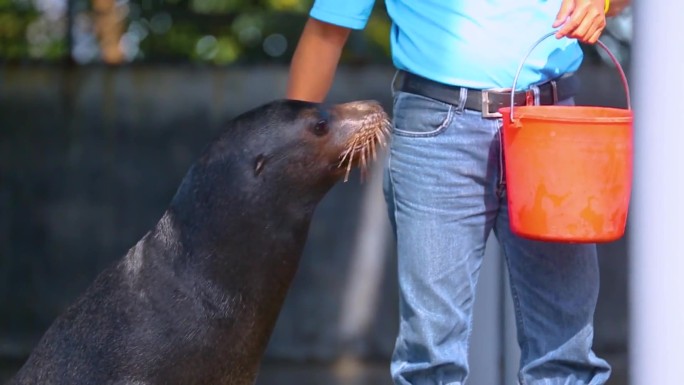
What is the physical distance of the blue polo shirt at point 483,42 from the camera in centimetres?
301

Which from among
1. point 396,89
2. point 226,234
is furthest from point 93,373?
point 396,89

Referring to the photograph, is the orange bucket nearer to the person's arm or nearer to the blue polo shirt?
the blue polo shirt

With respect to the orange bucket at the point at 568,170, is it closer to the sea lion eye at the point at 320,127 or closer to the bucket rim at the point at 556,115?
the bucket rim at the point at 556,115

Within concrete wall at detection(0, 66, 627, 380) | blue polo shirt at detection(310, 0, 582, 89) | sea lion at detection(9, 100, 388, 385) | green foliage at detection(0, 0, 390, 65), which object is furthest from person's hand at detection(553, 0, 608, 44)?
green foliage at detection(0, 0, 390, 65)

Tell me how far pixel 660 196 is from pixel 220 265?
138 centimetres

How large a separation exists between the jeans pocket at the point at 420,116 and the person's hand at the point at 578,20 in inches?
13.8

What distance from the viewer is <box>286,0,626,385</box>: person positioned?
9.91ft

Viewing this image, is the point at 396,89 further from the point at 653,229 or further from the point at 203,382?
the point at 653,229

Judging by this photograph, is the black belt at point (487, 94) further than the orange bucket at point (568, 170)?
Yes

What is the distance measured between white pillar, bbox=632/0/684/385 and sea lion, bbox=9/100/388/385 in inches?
48.5

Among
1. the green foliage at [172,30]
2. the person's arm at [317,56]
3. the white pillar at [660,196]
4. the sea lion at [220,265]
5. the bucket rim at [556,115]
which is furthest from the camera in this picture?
the green foliage at [172,30]

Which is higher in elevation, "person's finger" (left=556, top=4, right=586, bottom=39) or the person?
"person's finger" (left=556, top=4, right=586, bottom=39)

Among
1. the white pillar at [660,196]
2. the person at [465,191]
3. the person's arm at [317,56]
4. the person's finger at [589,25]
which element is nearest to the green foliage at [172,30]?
the person's arm at [317,56]

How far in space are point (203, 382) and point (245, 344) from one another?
0.15 meters
